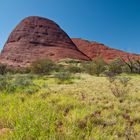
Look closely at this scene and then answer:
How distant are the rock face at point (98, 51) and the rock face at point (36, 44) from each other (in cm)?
1145

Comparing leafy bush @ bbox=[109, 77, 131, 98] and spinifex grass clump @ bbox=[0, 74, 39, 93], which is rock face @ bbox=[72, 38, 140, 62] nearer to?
leafy bush @ bbox=[109, 77, 131, 98]

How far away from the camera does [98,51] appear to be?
266 ft

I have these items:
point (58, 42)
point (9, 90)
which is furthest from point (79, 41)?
point (9, 90)

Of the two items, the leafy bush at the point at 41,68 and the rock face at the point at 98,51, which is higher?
the rock face at the point at 98,51

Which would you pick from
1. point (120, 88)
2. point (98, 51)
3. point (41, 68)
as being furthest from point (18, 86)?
point (98, 51)

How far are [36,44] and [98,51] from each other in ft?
91.5

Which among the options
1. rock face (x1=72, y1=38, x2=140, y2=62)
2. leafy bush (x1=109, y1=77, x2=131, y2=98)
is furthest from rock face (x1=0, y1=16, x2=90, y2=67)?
leafy bush (x1=109, y1=77, x2=131, y2=98)

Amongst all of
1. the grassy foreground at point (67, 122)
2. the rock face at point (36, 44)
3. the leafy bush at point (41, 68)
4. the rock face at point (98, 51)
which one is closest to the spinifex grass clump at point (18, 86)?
the grassy foreground at point (67, 122)

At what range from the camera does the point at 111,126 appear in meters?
4.19

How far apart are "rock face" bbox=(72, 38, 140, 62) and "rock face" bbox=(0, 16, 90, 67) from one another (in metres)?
11.4

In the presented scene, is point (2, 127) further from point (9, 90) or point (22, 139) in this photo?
point (9, 90)

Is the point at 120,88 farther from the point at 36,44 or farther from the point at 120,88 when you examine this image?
the point at 36,44

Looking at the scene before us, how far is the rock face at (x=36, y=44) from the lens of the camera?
57.9 meters

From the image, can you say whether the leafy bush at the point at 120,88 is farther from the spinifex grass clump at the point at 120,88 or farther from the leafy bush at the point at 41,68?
the leafy bush at the point at 41,68
